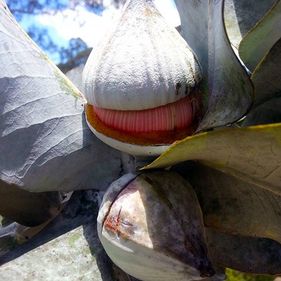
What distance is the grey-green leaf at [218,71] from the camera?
1.81ft

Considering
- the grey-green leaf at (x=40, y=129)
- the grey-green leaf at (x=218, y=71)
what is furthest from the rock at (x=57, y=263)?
the grey-green leaf at (x=218, y=71)

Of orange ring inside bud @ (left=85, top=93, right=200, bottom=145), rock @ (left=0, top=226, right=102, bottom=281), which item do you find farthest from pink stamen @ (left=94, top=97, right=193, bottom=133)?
rock @ (left=0, top=226, right=102, bottom=281)

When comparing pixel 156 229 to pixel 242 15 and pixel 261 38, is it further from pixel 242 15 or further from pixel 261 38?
pixel 242 15

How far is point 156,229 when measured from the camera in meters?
0.57

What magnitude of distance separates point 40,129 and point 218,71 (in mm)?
205

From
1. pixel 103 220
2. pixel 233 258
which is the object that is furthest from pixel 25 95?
pixel 233 258

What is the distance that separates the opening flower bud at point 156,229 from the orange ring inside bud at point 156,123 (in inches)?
1.4

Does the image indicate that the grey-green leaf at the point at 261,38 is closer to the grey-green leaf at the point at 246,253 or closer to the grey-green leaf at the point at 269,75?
the grey-green leaf at the point at 269,75

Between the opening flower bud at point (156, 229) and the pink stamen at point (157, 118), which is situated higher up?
the pink stamen at point (157, 118)

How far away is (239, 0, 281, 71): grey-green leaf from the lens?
55 cm

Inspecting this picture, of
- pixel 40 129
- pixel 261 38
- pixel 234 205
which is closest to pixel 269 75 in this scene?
pixel 261 38

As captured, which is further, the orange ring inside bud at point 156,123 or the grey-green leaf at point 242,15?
→ the grey-green leaf at point 242,15

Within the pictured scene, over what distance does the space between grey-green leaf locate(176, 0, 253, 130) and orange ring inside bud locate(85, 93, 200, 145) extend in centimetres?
2

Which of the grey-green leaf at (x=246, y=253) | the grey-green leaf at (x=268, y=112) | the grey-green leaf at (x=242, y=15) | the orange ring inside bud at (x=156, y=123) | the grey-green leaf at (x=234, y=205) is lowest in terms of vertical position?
the grey-green leaf at (x=246, y=253)
